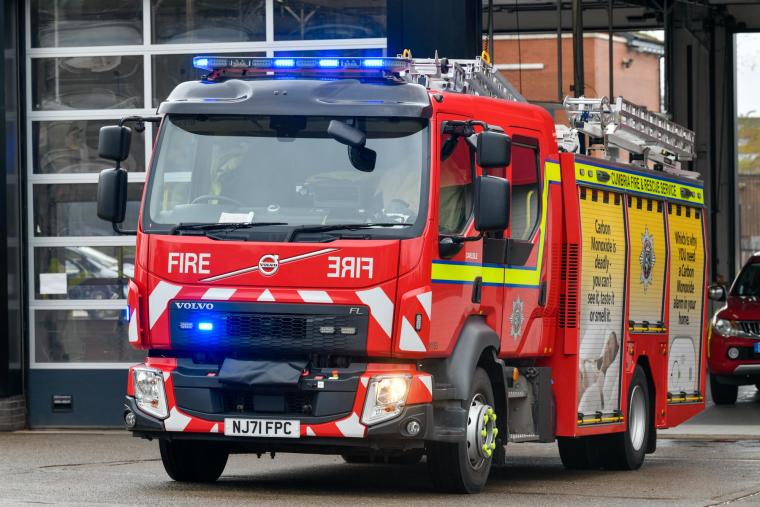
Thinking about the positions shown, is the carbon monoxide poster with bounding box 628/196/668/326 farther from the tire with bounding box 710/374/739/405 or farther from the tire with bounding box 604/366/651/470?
the tire with bounding box 710/374/739/405

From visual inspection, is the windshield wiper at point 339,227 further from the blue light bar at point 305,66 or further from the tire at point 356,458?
the tire at point 356,458

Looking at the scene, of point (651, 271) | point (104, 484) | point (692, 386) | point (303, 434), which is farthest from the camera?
point (692, 386)

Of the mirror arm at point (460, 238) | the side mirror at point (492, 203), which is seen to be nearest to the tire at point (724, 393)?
the mirror arm at point (460, 238)

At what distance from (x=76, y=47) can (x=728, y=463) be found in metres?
8.27

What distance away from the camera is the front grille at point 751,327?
2211 centimetres

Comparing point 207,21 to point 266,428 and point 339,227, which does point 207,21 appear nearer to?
point 339,227

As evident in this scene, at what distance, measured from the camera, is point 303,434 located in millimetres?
10586

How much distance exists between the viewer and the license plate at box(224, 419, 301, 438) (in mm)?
10602

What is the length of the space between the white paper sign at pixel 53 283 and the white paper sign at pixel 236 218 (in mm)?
7684

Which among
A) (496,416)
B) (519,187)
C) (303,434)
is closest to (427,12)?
(519,187)

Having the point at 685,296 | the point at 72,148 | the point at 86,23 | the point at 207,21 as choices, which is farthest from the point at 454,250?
the point at 86,23

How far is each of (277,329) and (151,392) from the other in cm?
95

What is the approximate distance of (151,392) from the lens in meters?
10.9

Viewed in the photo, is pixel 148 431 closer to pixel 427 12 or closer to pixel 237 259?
pixel 237 259
